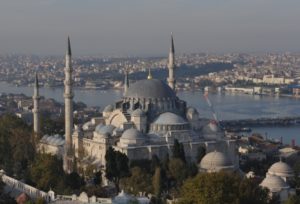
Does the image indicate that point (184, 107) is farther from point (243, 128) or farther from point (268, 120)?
point (268, 120)

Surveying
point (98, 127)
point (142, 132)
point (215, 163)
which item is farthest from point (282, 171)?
point (98, 127)

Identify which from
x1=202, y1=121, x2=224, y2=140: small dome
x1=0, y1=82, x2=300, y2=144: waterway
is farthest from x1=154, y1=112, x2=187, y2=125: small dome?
x1=0, y1=82, x2=300, y2=144: waterway

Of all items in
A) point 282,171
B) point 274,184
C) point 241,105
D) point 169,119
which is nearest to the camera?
point 274,184

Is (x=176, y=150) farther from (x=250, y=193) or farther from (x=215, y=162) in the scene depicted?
(x=250, y=193)

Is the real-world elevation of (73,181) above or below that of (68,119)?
below

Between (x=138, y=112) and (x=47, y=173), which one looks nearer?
(x=47, y=173)

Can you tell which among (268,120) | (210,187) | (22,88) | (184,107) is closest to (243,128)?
(268,120)
